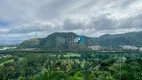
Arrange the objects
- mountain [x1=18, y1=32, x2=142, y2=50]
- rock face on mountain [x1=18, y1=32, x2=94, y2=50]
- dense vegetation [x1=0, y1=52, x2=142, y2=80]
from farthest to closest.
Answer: mountain [x1=18, y1=32, x2=142, y2=50], rock face on mountain [x1=18, y1=32, x2=94, y2=50], dense vegetation [x1=0, y1=52, x2=142, y2=80]

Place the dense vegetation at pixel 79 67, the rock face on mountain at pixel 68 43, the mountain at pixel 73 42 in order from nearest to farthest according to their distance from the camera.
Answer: the dense vegetation at pixel 79 67 < the rock face on mountain at pixel 68 43 < the mountain at pixel 73 42

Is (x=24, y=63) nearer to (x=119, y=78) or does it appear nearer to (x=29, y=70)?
(x=29, y=70)

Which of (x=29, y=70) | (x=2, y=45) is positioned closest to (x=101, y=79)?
(x=29, y=70)

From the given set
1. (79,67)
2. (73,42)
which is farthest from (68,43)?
(79,67)

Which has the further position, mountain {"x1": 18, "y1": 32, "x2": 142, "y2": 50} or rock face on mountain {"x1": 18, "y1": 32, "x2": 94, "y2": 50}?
mountain {"x1": 18, "y1": 32, "x2": 142, "y2": 50}

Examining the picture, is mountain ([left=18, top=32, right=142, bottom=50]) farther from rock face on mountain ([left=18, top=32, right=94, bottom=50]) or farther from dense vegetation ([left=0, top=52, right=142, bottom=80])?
dense vegetation ([left=0, top=52, right=142, bottom=80])

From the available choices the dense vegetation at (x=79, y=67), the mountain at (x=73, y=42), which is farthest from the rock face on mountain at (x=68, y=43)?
the dense vegetation at (x=79, y=67)

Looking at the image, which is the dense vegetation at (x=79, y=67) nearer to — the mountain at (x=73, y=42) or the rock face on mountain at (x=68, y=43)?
the rock face on mountain at (x=68, y=43)

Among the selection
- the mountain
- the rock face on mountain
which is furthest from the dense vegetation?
the mountain

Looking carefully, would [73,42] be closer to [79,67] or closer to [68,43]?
[68,43]
